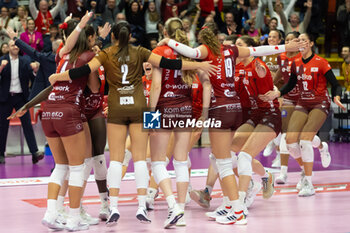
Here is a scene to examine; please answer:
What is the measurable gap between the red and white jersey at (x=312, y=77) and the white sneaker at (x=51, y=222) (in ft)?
13.7

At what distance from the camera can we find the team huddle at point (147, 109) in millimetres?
6039

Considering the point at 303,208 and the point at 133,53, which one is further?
the point at 303,208

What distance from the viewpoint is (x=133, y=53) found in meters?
6.11

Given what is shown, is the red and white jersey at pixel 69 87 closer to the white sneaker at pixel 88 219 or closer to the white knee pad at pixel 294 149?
the white sneaker at pixel 88 219

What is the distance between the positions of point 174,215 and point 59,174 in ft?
4.14

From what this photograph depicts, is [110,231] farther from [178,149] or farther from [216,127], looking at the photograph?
[216,127]

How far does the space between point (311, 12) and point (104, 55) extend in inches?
459

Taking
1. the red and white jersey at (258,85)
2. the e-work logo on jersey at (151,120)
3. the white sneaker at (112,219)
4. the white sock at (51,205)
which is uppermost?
the red and white jersey at (258,85)

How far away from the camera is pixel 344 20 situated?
16328 millimetres

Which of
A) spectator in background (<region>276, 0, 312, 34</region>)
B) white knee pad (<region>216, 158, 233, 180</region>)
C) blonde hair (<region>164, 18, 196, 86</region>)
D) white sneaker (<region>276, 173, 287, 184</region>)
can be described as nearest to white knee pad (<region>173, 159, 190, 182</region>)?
white knee pad (<region>216, 158, 233, 180</region>)

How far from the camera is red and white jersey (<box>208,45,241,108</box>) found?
6.47 m

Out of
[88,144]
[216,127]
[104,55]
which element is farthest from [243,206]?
[104,55]

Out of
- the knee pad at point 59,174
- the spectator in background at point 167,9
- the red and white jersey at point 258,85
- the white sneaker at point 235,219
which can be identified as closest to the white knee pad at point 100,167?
the knee pad at point 59,174

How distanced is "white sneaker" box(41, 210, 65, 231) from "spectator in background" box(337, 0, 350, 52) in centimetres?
1227
